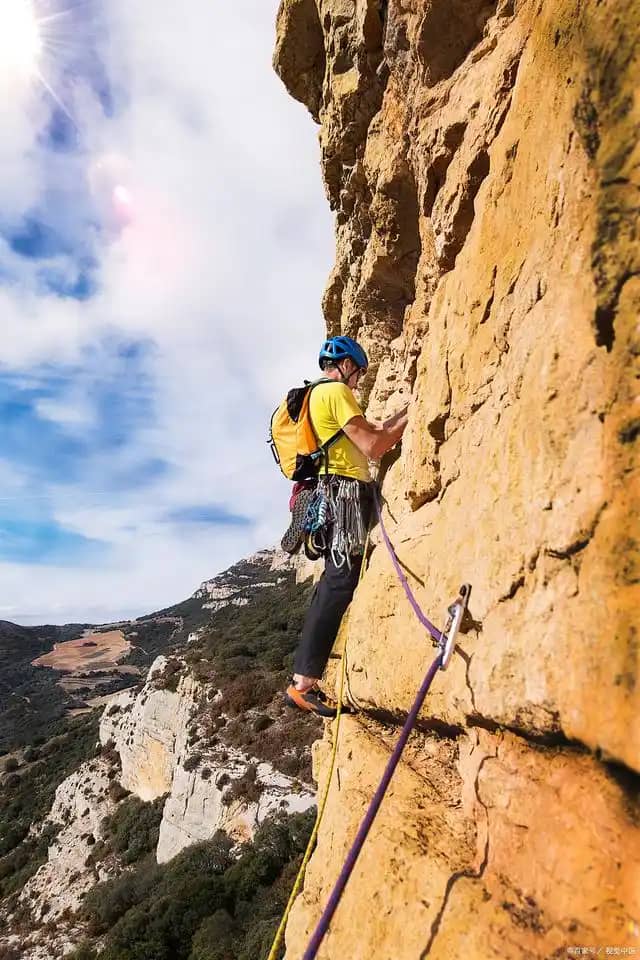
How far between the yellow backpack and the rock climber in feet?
0.19

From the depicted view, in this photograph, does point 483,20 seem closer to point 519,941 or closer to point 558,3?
point 558,3

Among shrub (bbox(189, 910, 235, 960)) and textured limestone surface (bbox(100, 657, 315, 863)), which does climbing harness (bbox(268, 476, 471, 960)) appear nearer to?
shrub (bbox(189, 910, 235, 960))

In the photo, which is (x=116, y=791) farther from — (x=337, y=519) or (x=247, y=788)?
(x=337, y=519)

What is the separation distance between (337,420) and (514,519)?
207 cm

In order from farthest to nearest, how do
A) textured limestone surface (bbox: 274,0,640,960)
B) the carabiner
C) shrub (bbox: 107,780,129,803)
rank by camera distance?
shrub (bbox: 107,780,129,803), the carabiner, textured limestone surface (bbox: 274,0,640,960)

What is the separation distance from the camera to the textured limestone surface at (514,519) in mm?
1556

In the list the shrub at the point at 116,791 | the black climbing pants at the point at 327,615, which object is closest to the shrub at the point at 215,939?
the black climbing pants at the point at 327,615

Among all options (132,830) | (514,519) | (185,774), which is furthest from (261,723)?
(514,519)

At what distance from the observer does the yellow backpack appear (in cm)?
413

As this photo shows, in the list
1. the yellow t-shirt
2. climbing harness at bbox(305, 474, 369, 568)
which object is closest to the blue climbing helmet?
the yellow t-shirt

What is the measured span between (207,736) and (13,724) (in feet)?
165

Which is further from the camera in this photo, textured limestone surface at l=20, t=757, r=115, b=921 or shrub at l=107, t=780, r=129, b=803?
shrub at l=107, t=780, r=129, b=803

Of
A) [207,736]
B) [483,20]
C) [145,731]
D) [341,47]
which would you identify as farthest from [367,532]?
[145,731]

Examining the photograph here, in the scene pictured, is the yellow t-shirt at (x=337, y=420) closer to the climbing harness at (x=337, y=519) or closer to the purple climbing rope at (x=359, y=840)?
the climbing harness at (x=337, y=519)
